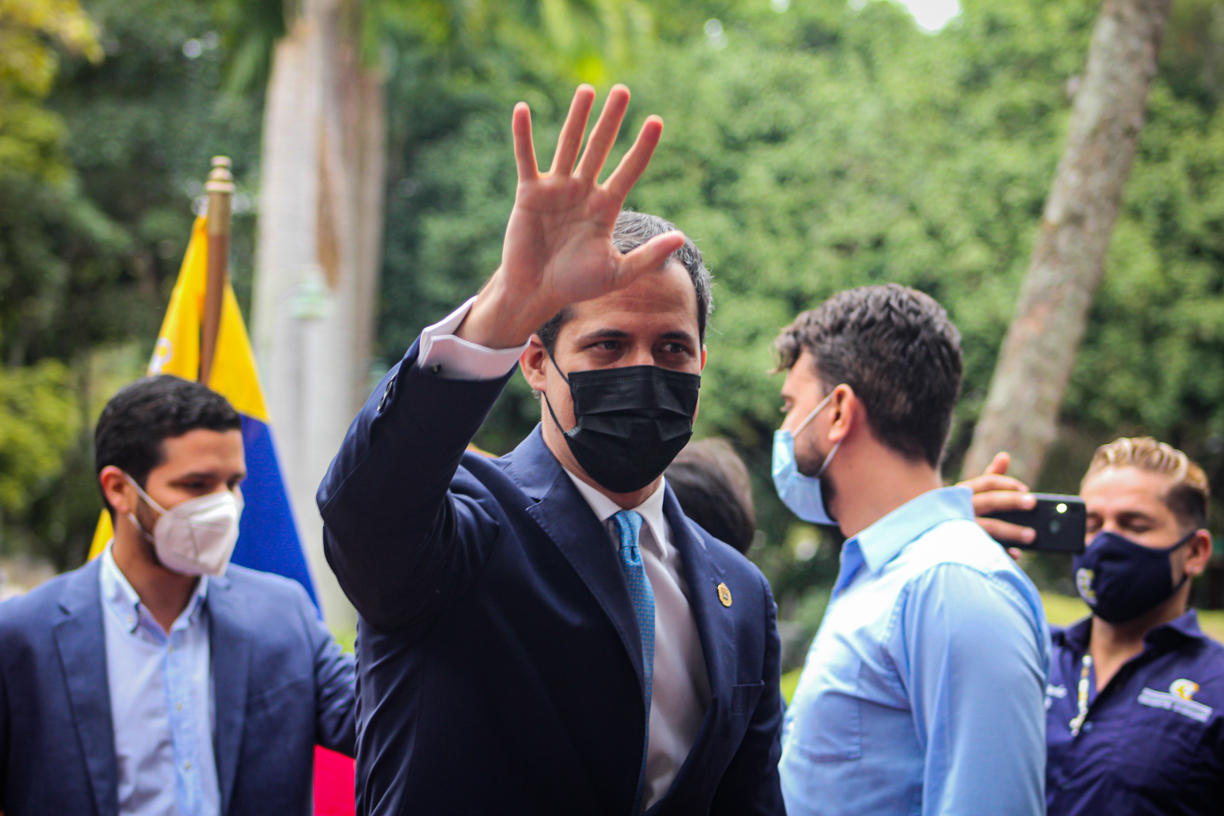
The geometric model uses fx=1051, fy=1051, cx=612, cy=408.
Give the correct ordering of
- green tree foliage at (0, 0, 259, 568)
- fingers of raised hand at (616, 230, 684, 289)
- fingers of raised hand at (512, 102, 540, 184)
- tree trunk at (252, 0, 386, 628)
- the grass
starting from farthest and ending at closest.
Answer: green tree foliage at (0, 0, 259, 568) → tree trunk at (252, 0, 386, 628) → the grass → fingers of raised hand at (616, 230, 684, 289) → fingers of raised hand at (512, 102, 540, 184)

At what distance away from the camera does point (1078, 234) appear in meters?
6.65

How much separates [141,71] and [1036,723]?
61.0 feet

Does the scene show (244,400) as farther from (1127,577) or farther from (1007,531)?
(1127,577)

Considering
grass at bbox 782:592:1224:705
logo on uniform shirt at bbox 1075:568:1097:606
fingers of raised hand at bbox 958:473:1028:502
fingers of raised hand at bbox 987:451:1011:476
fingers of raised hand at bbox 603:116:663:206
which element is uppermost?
fingers of raised hand at bbox 603:116:663:206

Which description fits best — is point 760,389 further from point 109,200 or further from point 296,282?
point 109,200

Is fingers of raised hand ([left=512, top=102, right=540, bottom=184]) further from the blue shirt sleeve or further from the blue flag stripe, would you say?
the blue flag stripe

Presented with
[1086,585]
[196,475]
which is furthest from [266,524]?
[1086,585]

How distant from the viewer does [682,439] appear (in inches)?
74.1

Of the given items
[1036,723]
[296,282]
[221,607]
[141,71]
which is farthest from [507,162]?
[1036,723]

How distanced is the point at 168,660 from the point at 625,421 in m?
1.87

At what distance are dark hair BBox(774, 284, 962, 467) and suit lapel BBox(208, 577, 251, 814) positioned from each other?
6.13 ft

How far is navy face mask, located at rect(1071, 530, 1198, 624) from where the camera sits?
345 cm

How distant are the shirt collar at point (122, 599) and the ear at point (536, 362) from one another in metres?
1.72

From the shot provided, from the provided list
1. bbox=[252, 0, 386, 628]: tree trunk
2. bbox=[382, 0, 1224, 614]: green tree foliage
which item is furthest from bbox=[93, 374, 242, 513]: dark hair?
bbox=[382, 0, 1224, 614]: green tree foliage
